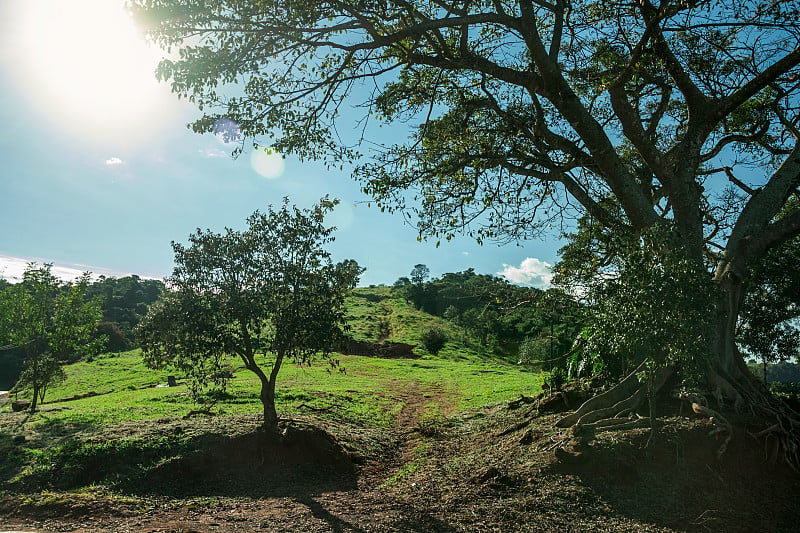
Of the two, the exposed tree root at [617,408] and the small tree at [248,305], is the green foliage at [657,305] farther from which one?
the small tree at [248,305]

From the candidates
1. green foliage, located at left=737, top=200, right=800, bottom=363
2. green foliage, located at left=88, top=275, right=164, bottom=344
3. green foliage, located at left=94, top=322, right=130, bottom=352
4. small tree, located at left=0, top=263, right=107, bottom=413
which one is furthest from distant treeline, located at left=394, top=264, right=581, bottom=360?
green foliage, located at left=88, top=275, right=164, bottom=344

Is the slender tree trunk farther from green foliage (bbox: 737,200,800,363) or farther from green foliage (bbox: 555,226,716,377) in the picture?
green foliage (bbox: 737,200,800,363)

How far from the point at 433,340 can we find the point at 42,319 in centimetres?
4380

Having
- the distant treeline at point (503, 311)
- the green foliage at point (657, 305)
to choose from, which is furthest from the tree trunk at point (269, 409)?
the green foliage at point (657, 305)

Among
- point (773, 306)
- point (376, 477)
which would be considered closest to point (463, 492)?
point (376, 477)

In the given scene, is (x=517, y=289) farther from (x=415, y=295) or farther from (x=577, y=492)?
(x=415, y=295)

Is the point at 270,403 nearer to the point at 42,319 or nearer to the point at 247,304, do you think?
the point at 247,304

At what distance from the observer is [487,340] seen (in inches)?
2511

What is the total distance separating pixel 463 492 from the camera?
830cm

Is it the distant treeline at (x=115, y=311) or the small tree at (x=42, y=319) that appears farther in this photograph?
the distant treeline at (x=115, y=311)

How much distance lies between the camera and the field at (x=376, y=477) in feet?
23.7

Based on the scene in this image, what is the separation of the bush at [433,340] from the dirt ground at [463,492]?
4693 cm

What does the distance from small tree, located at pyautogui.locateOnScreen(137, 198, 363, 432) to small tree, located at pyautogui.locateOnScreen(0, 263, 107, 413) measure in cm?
1277

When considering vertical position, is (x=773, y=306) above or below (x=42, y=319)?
above
